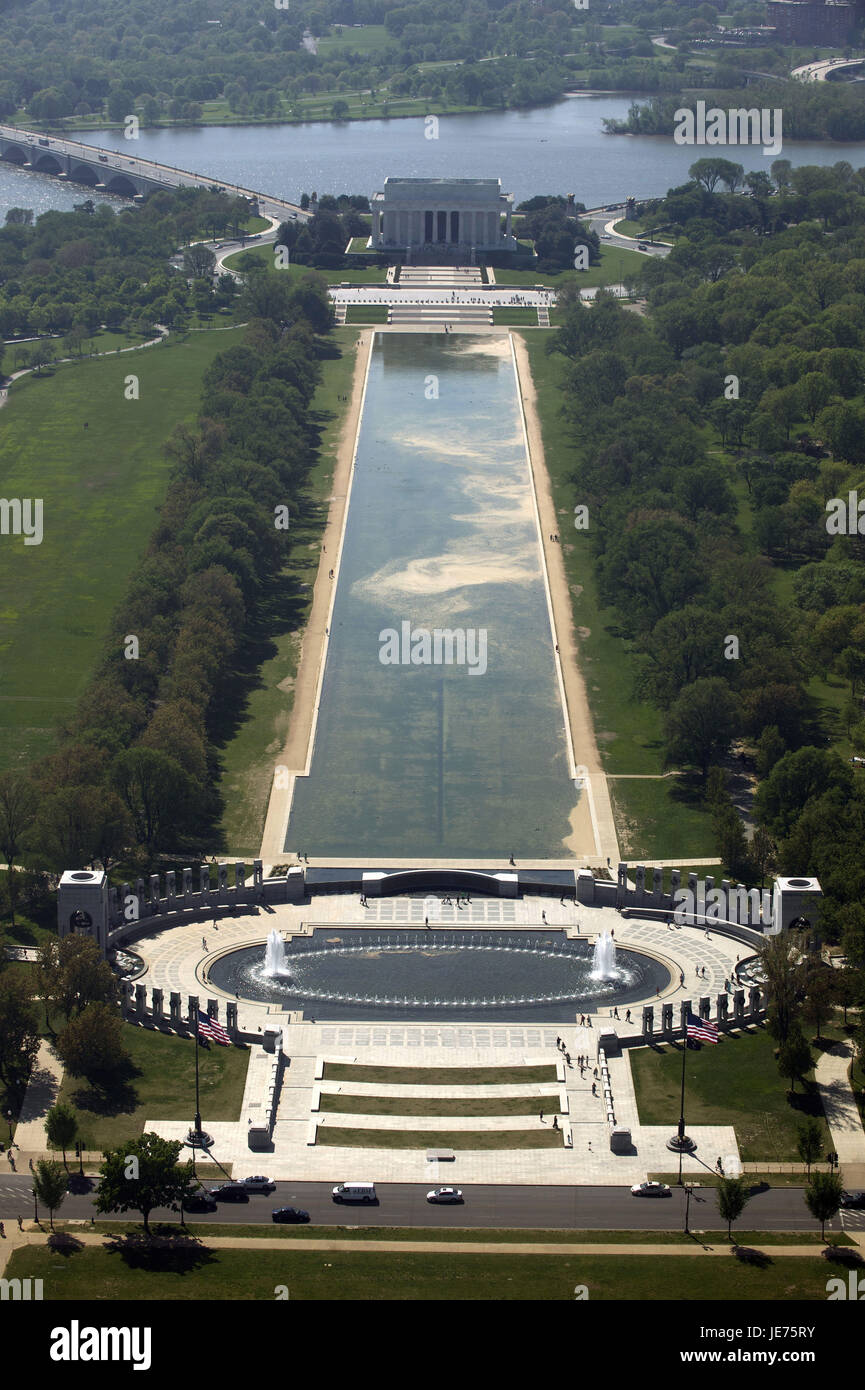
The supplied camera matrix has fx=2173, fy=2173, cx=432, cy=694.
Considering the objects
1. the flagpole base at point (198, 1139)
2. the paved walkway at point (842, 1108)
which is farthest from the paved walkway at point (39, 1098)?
the paved walkway at point (842, 1108)

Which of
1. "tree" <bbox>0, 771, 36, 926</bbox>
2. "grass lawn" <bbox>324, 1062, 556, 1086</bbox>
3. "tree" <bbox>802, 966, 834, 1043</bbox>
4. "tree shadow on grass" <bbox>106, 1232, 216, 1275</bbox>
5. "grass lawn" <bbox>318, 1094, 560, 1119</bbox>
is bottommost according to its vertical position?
"tree shadow on grass" <bbox>106, 1232, 216, 1275</bbox>

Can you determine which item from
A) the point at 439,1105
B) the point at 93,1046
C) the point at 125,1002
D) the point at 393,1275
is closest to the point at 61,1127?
the point at 93,1046

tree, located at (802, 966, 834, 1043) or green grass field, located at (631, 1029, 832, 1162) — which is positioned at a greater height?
tree, located at (802, 966, 834, 1043)

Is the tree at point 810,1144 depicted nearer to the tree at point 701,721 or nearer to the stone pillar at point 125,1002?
the stone pillar at point 125,1002

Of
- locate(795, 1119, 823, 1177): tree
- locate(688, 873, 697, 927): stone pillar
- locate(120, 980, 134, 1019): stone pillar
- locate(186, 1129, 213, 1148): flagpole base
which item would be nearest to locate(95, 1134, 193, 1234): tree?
locate(186, 1129, 213, 1148): flagpole base

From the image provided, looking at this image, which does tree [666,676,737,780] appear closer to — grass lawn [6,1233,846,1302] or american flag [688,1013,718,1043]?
american flag [688,1013,718,1043]
